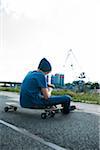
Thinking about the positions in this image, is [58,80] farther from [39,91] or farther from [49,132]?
[49,132]

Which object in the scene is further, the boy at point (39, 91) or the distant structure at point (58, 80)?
the distant structure at point (58, 80)

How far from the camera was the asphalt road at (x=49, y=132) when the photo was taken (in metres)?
4.44

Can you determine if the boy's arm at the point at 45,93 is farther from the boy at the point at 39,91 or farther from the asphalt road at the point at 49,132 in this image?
the asphalt road at the point at 49,132

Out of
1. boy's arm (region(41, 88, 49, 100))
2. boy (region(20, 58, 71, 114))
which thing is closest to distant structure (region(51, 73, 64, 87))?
boy (region(20, 58, 71, 114))

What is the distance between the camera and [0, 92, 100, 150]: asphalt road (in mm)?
4438

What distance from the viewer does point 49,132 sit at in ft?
17.8

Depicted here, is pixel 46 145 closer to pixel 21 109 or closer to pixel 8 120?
pixel 8 120

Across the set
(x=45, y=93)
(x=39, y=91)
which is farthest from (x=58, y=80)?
(x=45, y=93)

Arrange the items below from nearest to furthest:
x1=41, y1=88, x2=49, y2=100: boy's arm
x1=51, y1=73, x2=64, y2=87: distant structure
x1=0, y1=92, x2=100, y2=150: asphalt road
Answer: x1=0, y1=92, x2=100, y2=150: asphalt road
x1=41, y1=88, x2=49, y2=100: boy's arm
x1=51, y1=73, x2=64, y2=87: distant structure

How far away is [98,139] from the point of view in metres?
4.85

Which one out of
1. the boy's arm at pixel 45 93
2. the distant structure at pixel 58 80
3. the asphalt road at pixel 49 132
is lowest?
the asphalt road at pixel 49 132

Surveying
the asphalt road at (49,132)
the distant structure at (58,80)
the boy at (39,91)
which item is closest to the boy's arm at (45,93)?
the boy at (39,91)

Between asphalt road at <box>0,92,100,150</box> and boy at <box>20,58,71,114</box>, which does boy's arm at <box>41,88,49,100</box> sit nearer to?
boy at <box>20,58,71,114</box>

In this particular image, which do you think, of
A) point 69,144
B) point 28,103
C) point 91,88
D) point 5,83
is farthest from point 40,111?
point 5,83
